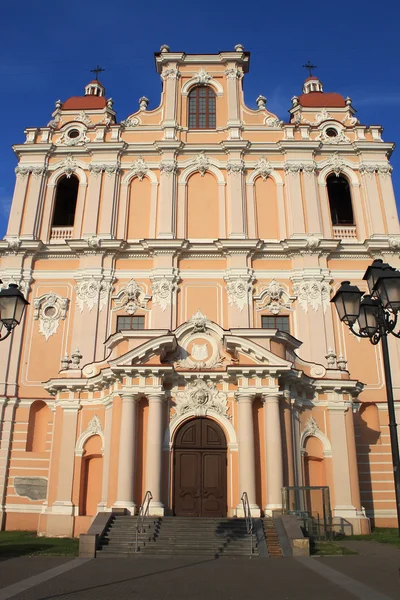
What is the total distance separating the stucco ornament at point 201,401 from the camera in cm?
2061

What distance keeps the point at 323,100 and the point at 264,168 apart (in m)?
7.27

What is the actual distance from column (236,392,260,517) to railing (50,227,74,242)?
14.4 metres

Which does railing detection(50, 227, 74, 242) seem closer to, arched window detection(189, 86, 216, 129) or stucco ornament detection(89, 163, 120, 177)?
stucco ornament detection(89, 163, 120, 177)

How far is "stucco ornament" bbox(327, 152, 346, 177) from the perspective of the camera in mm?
30750

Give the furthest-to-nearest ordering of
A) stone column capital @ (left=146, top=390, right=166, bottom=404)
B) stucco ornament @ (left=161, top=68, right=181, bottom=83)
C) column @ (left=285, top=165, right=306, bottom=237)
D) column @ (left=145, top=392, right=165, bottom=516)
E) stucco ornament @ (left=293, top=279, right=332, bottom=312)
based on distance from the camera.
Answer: stucco ornament @ (left=161, top=68, right=181, bottom=83), column @ (left=285, top=165, right=306, bottom=237), stucco ornament @ (left=293, top=279, right=332, bottom=312), stone column capital @ (left=146, top=390, right=166, bottom=404), column @ (left=145, top=392, right=165, bottom=516)

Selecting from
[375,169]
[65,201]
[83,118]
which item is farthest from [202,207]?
[375,169]

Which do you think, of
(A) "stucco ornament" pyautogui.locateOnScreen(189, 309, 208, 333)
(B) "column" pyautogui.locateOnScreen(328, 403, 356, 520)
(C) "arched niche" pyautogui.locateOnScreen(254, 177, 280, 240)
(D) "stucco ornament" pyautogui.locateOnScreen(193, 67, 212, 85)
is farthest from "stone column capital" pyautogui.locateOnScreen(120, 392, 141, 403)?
(D) "stucco ornament" pyautogui.locateOnScreen(193, 67, 212, 85)

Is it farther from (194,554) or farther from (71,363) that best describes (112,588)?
(71,363)

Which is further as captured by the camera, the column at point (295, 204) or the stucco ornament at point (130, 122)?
the stucco ornament at point (130, 122)

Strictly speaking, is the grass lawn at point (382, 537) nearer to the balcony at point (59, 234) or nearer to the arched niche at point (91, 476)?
the arched niche at point (91, 476)

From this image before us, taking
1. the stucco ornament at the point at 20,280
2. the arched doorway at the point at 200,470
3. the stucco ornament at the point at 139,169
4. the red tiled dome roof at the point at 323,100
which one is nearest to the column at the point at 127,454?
the arched doorway at the point at 200,470

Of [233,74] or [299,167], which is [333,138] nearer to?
[299,167]

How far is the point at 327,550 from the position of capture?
15.7m

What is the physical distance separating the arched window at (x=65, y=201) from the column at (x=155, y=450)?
1449cm
